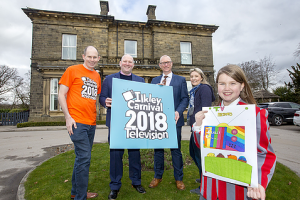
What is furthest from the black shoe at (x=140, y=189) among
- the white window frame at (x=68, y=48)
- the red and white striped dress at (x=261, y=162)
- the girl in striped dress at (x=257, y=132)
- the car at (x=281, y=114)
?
the white window frame at (x=68, y=48)

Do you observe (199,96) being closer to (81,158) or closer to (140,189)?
(140,189)

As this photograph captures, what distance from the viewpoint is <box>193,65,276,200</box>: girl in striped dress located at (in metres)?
1.20

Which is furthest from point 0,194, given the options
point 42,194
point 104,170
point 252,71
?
point 252,71

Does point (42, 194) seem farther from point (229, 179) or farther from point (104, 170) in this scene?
point (229, 179)

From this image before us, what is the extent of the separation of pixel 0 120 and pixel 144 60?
1559 centimetres

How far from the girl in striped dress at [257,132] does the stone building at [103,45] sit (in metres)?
16.0

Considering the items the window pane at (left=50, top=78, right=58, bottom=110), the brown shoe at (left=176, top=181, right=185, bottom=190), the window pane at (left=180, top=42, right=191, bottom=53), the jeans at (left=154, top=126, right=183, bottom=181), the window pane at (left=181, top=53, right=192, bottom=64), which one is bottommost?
the brown shoe at (left=176, top=181, right=185, bottom=190)

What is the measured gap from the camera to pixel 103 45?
57.6ft

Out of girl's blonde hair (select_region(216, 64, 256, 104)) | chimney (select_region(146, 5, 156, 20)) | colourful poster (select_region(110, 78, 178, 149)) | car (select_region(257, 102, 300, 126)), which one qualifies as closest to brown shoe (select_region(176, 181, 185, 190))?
colourful poster (select_region(110, 78, 178, 149))

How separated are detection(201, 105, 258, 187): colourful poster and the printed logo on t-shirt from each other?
191 centimetres

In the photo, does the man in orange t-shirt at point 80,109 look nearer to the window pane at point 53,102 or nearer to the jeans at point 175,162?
the jeans at point 175,162

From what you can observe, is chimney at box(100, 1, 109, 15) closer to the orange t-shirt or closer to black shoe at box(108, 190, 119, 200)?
the orange t-shirt

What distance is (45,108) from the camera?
646 inches

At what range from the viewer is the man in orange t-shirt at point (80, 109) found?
7.98 feet
